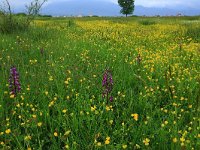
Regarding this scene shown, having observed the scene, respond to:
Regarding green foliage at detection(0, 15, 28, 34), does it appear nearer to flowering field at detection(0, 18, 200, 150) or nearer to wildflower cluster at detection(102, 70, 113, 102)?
flowering field at detection(0, 18, 200, 150)

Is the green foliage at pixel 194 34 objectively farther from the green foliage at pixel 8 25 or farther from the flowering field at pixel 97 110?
the green foliage at pixel 8 25

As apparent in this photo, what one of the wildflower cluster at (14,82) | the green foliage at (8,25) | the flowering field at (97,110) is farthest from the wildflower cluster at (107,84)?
the green foliage at (8,25)

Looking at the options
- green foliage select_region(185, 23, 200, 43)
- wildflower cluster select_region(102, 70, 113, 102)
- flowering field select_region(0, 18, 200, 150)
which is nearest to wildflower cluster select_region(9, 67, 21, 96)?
flowering field select_region(0, 18, 200, 150)

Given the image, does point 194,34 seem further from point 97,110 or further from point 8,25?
point 97,110

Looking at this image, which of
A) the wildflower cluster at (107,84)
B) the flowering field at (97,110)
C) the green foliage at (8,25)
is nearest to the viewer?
the flowering field at (97,110)

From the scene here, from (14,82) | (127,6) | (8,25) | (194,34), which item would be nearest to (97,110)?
(14,82)

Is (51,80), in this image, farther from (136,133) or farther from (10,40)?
(10,40)

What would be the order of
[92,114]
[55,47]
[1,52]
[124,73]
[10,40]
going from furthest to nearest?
[10,40]
[55,47]
[1,52]
[124,73]
[92,114]

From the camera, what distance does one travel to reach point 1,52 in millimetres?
7086

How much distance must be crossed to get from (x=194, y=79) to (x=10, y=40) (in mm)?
5763

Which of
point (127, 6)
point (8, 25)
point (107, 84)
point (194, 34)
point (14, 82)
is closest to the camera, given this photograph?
point (107, 84)

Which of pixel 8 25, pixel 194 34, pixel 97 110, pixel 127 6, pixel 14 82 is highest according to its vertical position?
pixel 127 6

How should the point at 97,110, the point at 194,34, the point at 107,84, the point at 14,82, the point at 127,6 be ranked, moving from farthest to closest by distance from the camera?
the point at 127,6
the point at 194,34
the point at 14,82
the point at 107,84
the point at 97,110

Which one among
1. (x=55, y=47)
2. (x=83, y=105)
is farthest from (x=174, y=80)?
(x=55, y=47)
